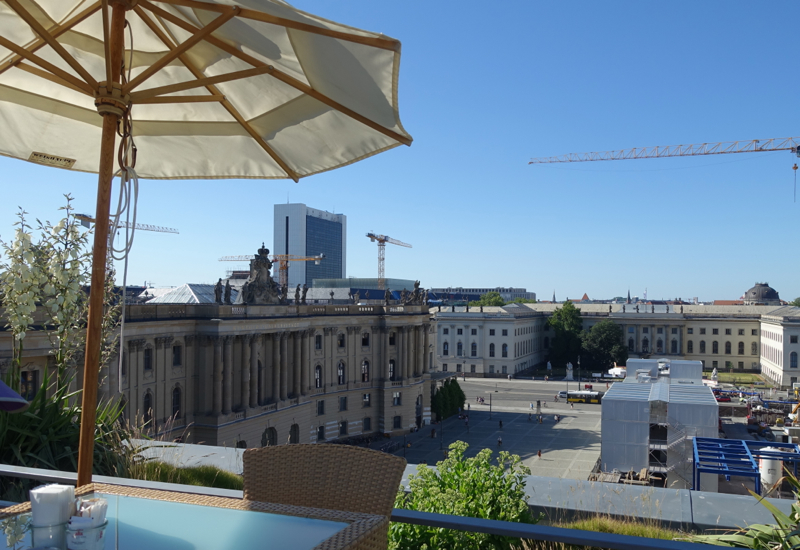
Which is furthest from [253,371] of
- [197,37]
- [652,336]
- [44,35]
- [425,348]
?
[652,336]

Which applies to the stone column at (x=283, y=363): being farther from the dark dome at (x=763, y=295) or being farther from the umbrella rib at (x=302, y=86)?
the dark dome at (x=763, y=295)

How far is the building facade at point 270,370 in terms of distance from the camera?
41.5m

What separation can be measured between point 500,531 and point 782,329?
10879cm

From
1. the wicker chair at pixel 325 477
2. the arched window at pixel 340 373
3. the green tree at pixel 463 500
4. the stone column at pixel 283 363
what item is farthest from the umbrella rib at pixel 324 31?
the arched window at pixel 340 373

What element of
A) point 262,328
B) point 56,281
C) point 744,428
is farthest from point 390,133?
point 744,428

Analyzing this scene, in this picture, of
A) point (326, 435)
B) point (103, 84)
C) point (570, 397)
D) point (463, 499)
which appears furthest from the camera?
point (570, 397)

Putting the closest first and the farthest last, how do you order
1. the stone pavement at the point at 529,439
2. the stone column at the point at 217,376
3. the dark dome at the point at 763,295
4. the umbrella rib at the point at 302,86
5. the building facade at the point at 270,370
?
the umbrella rib at the point at 302,86
the building facade at the point at 270,370
the stone column at the point at 217,376
the stone pavement at the point at 529,439
the dark dome at the point at 763,295

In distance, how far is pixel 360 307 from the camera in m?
64.1

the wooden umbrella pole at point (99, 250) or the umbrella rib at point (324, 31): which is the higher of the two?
the umbrella rib at point (324, 31)

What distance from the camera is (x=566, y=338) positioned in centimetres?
11362

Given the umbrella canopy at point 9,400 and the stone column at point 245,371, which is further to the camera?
the stone column at point 245,371

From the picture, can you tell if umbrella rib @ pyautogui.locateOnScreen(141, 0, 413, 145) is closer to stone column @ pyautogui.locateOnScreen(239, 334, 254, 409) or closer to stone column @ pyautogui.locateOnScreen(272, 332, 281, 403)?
stone column @ pyautogui.locateOnScreen(239, 334, 254, 409)

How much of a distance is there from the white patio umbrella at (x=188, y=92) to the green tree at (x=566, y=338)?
359 feet

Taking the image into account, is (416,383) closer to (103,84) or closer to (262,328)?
(262,328)
